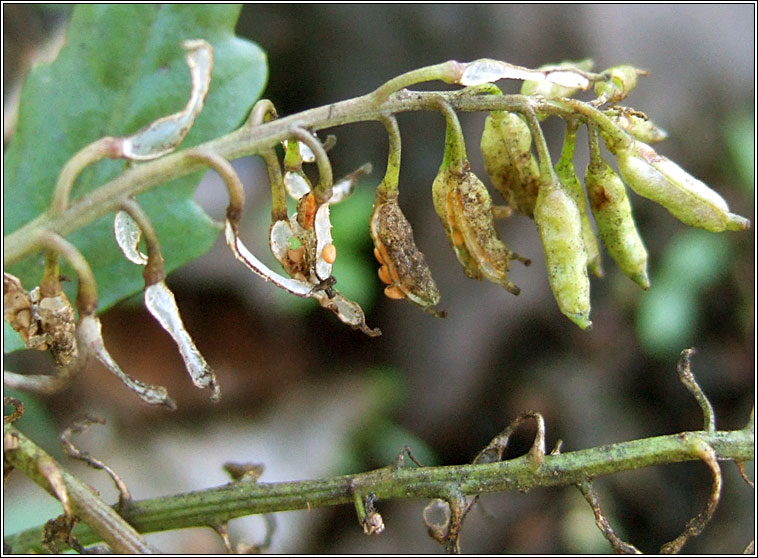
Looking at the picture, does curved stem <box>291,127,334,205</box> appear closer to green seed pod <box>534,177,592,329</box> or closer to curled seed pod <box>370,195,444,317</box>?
curled seed pod <box>370,195,444,317</box>

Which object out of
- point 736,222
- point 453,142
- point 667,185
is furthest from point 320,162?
point 736,222

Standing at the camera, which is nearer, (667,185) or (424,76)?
(424,76)

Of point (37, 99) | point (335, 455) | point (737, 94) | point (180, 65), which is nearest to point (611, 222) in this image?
point (180, 65)

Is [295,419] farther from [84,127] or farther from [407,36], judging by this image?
[84,127]

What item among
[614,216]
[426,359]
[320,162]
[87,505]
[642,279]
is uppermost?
[426,359]

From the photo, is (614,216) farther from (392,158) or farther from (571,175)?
(392,158)

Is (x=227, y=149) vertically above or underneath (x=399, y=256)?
above

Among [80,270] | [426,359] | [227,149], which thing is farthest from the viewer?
[426,359]

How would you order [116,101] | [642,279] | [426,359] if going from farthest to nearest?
[426,359] < [116,101] < [642,279]
